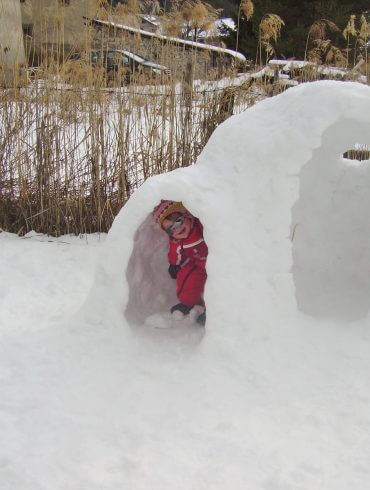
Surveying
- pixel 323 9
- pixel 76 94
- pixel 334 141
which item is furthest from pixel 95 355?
pixel 323 9

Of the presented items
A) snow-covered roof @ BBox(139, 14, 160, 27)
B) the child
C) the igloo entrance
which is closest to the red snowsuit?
the child

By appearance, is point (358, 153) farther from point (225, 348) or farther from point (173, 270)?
point (225, 348)

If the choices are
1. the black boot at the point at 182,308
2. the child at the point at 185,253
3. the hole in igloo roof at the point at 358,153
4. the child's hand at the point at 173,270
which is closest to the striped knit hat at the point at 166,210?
the child at the point at 185,253

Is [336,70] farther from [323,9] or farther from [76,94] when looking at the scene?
[323,9]

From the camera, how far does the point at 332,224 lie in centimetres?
329

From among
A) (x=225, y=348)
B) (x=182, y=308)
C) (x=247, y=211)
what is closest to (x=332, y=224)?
(x=247, y=211)

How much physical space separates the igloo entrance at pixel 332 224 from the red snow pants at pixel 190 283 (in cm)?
62

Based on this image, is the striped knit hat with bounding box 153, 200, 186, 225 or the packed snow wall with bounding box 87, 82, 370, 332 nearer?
the packed snow wall with bounding box 87, 82, 370, 332

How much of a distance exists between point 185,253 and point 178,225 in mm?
151

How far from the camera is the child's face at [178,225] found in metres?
2.77

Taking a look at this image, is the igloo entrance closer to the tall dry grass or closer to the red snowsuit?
the red snowsuit

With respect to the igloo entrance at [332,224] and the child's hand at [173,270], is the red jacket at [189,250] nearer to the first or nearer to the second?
the child's hand at [173,270]

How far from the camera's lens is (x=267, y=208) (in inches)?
98.5

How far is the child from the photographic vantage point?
2752 millimetres
